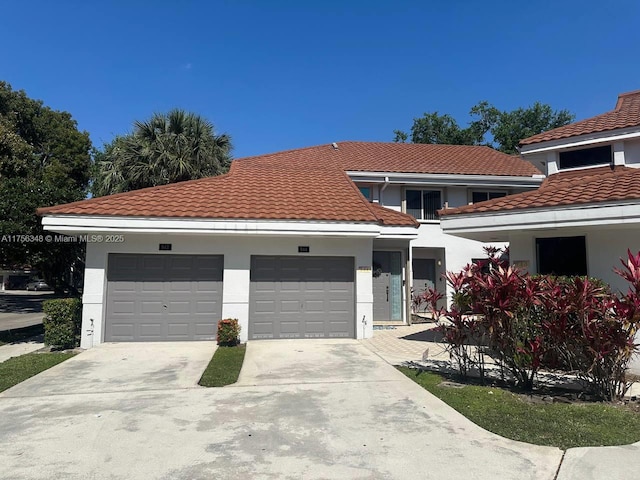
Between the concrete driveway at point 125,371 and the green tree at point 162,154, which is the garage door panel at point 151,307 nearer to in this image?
the concrete driveway at point 125,371

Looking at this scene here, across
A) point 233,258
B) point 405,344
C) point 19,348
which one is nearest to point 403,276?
point 405,344

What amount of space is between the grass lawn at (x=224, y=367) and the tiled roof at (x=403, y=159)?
385 inches

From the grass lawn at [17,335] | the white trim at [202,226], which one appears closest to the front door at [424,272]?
the white trim at [202,226]

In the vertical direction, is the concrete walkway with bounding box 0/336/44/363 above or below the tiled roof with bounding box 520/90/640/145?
below

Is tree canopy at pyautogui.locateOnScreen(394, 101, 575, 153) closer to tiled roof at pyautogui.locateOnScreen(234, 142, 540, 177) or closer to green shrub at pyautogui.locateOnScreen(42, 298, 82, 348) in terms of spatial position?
tiled roof at pyautogui.locateOnScreen(234, 142, 540, 177)

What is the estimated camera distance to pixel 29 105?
31.0m

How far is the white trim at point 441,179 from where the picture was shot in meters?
17.1

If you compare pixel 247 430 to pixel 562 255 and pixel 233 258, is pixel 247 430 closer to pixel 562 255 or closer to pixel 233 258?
pixel 233 258

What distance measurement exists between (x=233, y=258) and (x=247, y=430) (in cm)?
660

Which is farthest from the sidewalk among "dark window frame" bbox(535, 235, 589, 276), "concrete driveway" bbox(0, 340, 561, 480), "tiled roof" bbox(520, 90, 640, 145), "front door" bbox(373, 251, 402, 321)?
"tiled roof" bbox(520, 90, 640, 145)

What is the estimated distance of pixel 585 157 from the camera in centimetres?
1352

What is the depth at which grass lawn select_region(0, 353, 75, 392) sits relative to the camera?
7.37 metres

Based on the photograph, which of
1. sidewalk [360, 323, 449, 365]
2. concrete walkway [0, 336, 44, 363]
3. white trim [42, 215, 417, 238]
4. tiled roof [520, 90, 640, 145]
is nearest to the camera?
sidewalk [360, 323, 449, 365]

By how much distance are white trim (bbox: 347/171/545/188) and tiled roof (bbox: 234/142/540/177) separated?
292 millimetres
